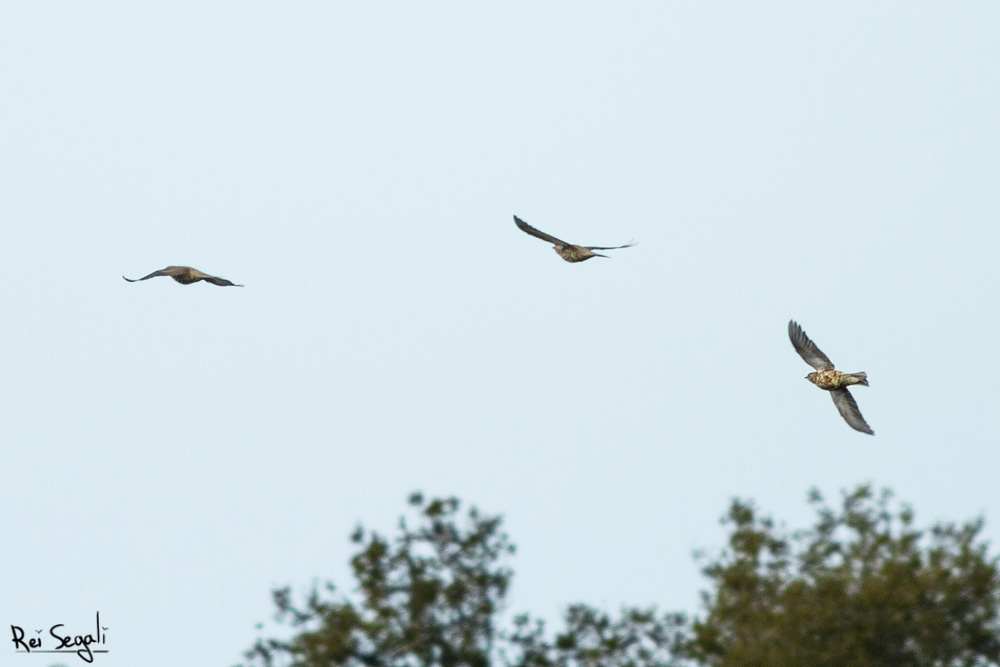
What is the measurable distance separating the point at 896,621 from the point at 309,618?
27.4 feet

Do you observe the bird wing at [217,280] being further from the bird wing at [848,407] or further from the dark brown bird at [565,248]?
the bird wing at [848,407]

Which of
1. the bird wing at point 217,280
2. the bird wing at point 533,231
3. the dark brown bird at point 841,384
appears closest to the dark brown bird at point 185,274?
the bird wing at point 217,280

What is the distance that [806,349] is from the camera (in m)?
27.8

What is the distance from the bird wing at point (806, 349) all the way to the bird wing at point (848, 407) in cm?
51

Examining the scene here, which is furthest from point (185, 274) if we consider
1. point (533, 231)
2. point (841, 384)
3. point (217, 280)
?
point (841, 384)

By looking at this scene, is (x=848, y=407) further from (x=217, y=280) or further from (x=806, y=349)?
(x=217, y=280)

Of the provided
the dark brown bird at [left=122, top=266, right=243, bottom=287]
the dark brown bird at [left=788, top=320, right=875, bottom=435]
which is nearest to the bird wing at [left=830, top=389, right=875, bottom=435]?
Answer: the dark brown bird at [left=788, top=320, right=875, bottom=435]

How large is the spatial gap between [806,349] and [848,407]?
1.60m

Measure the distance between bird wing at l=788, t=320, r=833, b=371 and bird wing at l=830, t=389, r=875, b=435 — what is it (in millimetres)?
511

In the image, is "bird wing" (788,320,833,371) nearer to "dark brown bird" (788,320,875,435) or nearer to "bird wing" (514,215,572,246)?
"dark brown bird" (788,320,875,435)

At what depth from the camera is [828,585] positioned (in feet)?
73.9

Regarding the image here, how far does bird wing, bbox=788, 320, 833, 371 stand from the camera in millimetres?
27219

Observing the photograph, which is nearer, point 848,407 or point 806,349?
point 848,407

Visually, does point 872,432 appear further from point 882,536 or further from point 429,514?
point 429,514
